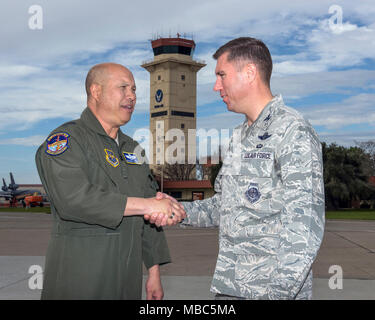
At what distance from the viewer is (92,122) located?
130 inches

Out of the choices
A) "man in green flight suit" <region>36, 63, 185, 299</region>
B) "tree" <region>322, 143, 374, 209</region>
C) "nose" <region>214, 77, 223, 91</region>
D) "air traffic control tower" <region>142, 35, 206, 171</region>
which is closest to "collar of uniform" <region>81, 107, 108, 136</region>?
"man in green flight suit" <region>36, 63, 185, 299</region>

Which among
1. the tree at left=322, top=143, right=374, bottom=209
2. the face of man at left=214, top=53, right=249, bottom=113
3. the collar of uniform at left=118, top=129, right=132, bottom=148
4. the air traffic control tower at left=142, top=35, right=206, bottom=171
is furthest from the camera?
the air traffic control tower at left=142, top=35, right=206, bottom=171

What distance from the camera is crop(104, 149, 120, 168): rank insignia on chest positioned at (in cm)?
322

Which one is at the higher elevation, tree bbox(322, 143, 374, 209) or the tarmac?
tree bbox(322, 143, 374, 209)

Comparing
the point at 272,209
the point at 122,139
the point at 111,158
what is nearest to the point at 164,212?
the point at 111,158

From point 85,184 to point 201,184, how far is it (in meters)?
70.2

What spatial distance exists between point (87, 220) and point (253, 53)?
55.4 inches

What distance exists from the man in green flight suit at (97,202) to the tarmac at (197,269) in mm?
3409

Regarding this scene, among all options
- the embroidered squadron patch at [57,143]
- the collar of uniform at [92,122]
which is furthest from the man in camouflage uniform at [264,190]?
the embroidered squadron patch at [57,143]

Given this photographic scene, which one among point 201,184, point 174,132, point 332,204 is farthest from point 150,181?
point 174,132

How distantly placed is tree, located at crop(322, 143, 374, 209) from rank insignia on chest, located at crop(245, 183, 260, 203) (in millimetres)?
45103

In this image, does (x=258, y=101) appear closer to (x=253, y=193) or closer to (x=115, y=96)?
(x=253, y=193)

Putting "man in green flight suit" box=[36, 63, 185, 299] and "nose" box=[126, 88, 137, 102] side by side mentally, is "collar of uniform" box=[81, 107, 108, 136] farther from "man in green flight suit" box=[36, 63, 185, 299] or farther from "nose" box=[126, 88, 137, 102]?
"nose" box=[126, 88, 137, 102]
